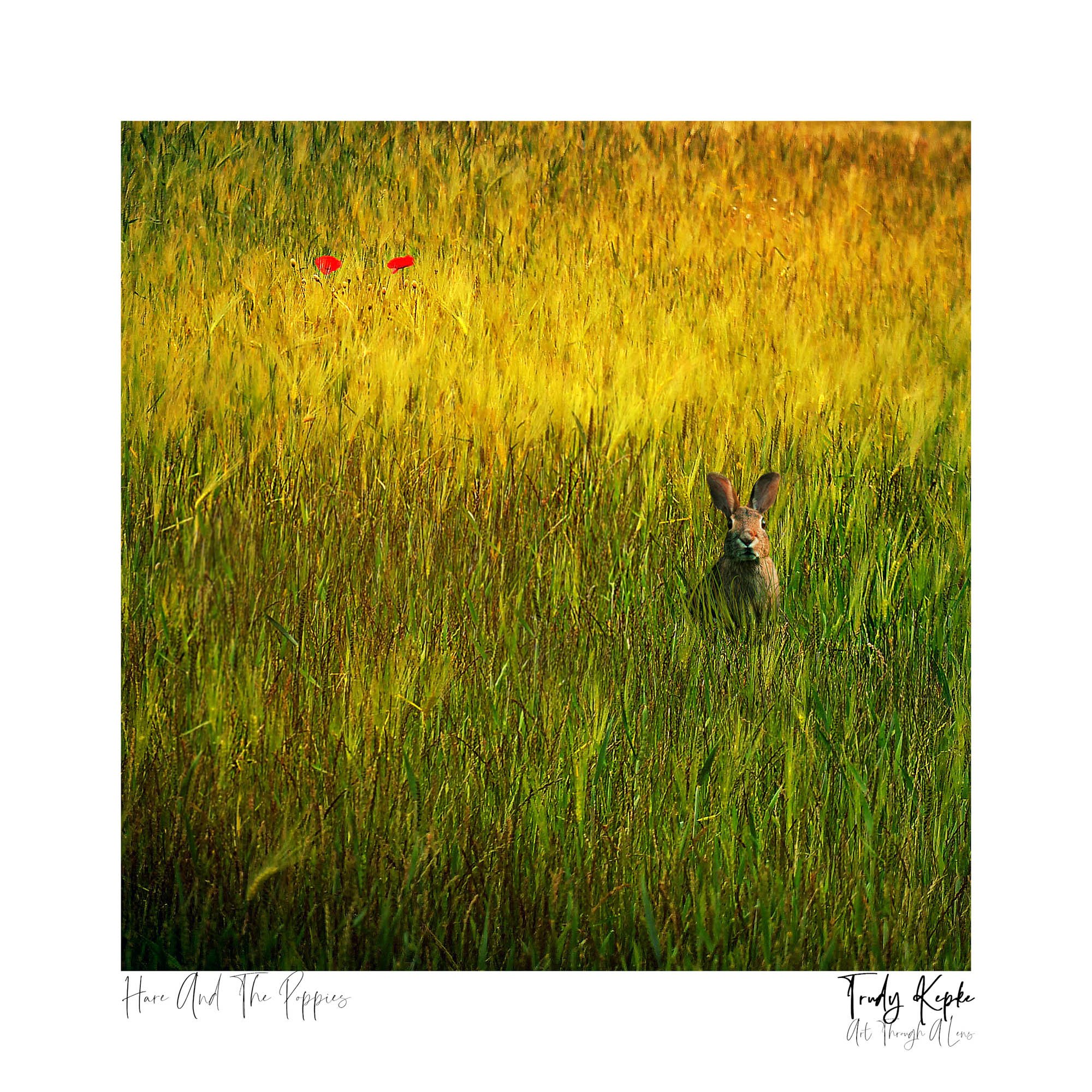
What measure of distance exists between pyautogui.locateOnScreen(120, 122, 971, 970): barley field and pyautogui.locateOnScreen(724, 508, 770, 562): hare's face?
5cm

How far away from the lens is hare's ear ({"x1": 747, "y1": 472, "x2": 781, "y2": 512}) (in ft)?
6.62

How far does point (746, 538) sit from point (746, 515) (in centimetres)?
6

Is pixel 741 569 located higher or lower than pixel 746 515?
lower

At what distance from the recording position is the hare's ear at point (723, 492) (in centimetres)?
202

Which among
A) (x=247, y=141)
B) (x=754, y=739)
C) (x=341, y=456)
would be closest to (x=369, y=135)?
(x=247, y=141)

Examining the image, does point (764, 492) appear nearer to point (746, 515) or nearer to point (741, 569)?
point (746, 515)

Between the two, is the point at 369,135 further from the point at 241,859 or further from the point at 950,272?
the point at 241,859

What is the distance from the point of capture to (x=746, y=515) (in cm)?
202

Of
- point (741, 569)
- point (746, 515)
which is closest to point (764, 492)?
point (746, 515)

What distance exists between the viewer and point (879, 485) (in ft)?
6.92

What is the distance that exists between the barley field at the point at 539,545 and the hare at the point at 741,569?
0.15 feet

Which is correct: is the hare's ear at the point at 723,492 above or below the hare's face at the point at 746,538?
above

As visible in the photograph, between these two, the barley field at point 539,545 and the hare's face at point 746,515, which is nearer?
the barley field at point 539,545

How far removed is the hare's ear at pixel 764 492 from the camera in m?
2.02
